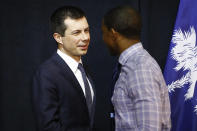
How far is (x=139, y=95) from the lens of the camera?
1395 mm

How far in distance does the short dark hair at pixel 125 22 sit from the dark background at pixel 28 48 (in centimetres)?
97

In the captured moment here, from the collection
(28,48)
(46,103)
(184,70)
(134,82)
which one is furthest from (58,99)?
(184,70)

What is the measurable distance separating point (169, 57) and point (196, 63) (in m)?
0.21

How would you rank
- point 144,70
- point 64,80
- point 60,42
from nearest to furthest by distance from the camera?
point 144,70 < point 64,80 < point 60,42

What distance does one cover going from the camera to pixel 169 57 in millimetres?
2361

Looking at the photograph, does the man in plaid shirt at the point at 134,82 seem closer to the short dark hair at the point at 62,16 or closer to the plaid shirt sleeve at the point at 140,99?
the plaid shirt sleeve at the point at 140,99

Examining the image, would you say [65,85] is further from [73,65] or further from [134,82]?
[134,82]

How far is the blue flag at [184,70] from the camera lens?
2287mm

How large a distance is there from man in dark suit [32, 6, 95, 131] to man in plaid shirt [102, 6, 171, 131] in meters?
0.21

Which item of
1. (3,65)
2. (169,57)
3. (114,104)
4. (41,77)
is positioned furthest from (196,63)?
(3,65)

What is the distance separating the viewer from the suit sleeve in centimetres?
154

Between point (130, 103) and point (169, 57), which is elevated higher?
point (169, 57)

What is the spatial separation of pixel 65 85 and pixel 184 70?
1.08 m

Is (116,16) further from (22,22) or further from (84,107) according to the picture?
(22,22)
